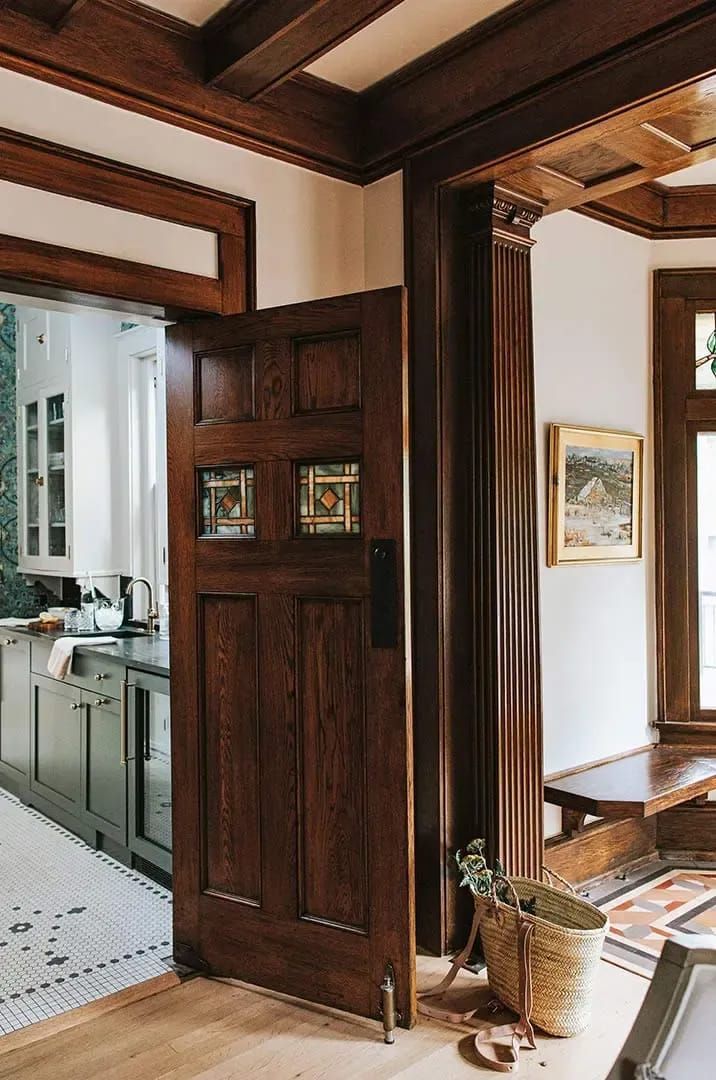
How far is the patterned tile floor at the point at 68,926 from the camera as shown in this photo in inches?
114

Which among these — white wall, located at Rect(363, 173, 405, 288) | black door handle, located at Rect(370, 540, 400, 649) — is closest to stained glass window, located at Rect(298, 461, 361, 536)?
black door handle, located at Rect(370, 540, 400, 649)

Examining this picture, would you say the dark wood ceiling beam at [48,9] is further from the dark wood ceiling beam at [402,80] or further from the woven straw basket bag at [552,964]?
the woven straw basket bag at [552,964]

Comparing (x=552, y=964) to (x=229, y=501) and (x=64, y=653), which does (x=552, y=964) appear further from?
(x=64, y=653)

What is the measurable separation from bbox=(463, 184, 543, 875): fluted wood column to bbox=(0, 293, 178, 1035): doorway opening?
1103mm

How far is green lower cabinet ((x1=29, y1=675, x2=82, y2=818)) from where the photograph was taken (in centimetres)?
433

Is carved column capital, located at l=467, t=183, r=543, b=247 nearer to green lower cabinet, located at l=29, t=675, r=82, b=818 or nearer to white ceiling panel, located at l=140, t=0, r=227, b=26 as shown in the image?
white ceiling panel, located at l=140, t=0, r=227, b=26

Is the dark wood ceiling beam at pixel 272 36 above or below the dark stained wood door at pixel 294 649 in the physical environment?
above

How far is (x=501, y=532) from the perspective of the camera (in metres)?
3.05

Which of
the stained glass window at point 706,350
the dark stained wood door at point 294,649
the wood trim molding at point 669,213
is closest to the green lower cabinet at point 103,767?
the dark stained wood door at point 294,649

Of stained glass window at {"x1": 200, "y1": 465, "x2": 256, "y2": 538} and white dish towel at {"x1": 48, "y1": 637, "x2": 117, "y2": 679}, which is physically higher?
stained glass window at {"x1": 200, "y1": 465, "x2": 256, "y2": 538}

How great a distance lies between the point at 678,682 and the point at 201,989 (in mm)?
2351

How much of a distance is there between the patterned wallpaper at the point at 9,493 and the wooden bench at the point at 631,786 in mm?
3932

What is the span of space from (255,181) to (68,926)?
8.86 ft

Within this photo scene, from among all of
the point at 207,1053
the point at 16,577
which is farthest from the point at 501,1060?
the point at 16,577
